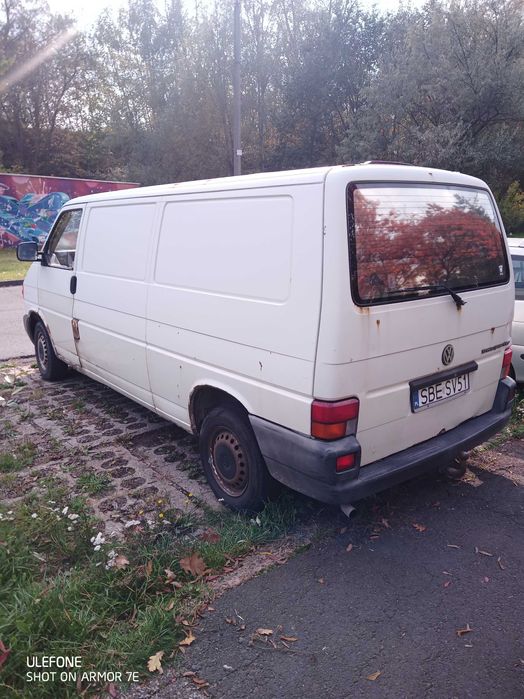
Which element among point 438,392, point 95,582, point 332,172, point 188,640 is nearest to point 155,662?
point 188,640

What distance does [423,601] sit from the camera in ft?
9.11

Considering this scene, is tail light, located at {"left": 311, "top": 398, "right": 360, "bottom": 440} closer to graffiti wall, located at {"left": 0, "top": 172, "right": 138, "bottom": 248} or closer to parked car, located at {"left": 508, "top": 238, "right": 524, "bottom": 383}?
parked car, located at {"left": 508, "top": 238, "right": 524, "bottom": 383}

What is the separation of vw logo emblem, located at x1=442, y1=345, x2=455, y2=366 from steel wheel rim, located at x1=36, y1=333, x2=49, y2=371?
183 inches

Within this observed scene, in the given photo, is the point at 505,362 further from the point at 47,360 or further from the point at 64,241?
the point at 47,360

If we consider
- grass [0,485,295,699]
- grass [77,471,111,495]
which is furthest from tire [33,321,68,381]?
grass [0,485,295,699]

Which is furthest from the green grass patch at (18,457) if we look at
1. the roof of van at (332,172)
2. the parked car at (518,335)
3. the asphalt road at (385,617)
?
the parked car at (518,335)

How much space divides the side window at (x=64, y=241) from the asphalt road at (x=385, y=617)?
150 inches

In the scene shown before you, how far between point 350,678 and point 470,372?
201 cm

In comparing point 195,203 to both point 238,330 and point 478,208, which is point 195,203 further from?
point 478,208

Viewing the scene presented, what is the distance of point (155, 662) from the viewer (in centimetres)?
239

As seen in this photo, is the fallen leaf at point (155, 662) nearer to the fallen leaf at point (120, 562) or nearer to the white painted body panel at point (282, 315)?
the fallen leaf at point (120, 562)

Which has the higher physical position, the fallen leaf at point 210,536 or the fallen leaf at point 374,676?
the fallen leaf at point 374,676

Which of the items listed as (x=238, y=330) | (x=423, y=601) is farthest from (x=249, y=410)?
(x=423, y=601)

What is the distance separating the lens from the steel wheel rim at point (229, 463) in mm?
3521
